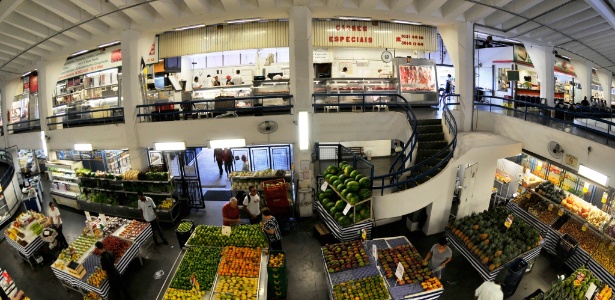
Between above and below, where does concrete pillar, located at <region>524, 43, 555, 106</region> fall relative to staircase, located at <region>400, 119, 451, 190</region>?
above

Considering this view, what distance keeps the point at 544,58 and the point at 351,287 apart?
14485 mm

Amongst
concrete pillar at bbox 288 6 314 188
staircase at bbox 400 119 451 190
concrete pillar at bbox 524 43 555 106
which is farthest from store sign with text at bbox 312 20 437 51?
concrete pillar at bbox 524 43 555 106

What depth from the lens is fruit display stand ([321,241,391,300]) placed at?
5.72 m

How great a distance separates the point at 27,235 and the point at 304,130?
8375mm

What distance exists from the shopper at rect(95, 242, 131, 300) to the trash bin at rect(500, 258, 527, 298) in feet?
27.9

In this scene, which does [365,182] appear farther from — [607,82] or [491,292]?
[607,82]

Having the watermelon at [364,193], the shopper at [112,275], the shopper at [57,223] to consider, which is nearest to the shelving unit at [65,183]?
the shopper at [57,223]

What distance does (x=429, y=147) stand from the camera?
948 cm

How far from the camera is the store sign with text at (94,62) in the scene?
13.9 metres

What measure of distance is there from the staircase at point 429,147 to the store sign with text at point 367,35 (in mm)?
4249

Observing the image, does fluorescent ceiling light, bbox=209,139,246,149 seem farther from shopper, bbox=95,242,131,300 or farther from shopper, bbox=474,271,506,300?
shopper, bbox=474,271,506,300

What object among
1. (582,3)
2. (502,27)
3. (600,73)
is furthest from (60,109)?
(600,73)

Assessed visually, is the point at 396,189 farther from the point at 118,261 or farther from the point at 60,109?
the point at 60,109

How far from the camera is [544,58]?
13.2 metres
